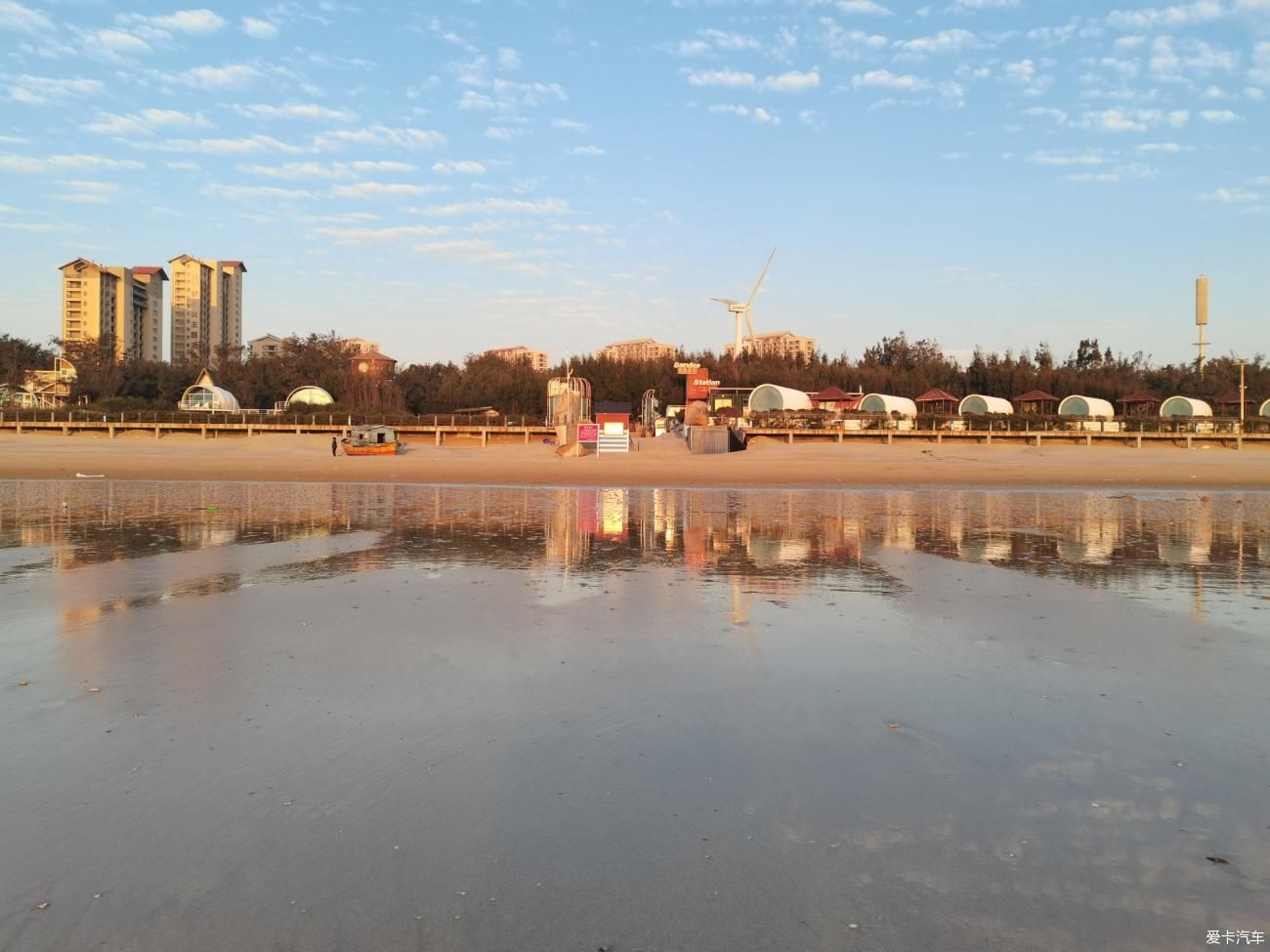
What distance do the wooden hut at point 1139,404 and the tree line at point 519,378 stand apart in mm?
3855

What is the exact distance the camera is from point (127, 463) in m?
31.5

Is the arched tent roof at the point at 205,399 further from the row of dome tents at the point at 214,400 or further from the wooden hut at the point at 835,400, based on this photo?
the wooden hut at the point at 835,400

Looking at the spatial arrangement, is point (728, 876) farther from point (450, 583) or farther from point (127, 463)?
point (127, 463)

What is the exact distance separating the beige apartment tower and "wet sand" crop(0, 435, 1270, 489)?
113 feet

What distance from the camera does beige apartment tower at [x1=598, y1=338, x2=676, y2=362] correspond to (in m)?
77.5

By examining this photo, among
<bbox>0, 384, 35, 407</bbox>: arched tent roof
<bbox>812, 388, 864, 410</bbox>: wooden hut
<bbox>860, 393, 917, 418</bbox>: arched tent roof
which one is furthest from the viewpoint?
<bbox>0, 384, 35, 407</bbox>: arched tent roof

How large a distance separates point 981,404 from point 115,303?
135656 mm

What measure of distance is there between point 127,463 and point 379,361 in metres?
48.9

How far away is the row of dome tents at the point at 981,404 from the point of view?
183ft

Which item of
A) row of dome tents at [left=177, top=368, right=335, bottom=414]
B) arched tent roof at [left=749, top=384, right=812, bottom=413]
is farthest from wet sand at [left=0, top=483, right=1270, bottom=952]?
row of dome tents at [left=177, top=368, right=335, bottom=414]

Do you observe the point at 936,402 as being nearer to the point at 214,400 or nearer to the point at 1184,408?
the point at 1184,408

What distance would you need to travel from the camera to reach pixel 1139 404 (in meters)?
68.3

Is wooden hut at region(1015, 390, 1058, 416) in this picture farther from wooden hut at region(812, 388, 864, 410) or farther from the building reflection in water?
the building reflection in water

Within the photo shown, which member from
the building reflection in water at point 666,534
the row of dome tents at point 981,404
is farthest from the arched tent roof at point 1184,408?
the building reflection in water at point 666,534
